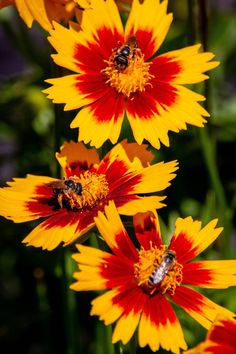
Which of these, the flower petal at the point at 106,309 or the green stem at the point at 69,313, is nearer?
the flower petal at the point at 106,309

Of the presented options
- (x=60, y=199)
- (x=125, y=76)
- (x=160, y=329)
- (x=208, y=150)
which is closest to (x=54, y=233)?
(x=60, y=199)

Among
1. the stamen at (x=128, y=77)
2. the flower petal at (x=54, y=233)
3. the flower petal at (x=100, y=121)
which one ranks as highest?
the stamen at (x=128, y=77)

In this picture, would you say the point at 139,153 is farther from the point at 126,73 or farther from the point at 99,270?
the point at 99,270

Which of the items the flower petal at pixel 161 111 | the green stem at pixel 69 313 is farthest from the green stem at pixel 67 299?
the flower petal at pixel 161 111

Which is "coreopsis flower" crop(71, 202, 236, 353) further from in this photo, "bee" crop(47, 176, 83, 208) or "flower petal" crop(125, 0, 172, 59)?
"flower petal" crop(125, 0, 172, 59)

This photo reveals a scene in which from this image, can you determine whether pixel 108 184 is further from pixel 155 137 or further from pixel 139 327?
pixel 139 327

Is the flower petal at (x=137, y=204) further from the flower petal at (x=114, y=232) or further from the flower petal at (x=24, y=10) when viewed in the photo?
the flower petal at (x=24, y=10)

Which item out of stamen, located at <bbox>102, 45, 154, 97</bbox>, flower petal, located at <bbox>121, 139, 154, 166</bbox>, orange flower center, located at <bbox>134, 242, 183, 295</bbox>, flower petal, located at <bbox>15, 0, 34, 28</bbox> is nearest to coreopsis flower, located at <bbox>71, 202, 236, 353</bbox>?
orange flower center, located at <bbox>134, 242, 183, 295</bbox>
